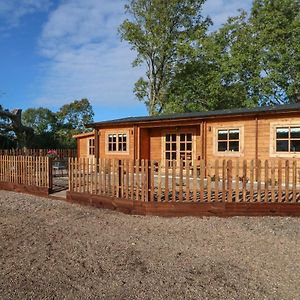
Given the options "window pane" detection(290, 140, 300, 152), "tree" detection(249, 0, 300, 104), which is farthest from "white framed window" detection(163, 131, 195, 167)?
"tree" detection(249, 0, 300, 104)

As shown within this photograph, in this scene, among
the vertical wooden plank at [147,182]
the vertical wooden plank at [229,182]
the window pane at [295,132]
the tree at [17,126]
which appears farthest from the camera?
the tree at [17,126]

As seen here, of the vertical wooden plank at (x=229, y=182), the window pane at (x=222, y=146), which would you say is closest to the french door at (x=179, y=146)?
the window pane at (x=222, y=146)

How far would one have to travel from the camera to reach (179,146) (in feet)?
52.5

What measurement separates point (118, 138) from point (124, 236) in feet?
39.4

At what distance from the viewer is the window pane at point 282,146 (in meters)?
11.9

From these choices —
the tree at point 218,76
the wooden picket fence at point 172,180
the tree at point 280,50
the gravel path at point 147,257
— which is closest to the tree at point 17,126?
the tree at point 218,76

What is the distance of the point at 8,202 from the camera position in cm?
919

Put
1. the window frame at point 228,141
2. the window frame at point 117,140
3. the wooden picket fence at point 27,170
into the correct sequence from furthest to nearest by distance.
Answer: the window frame at point 117,140
the window frame at point 228,141
the wooden picket fence at point 27,170

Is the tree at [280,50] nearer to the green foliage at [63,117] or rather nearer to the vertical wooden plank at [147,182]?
the vertical wooden plank at [147,182]

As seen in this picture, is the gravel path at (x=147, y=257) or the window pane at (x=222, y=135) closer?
the gravel path at (x=147, y=257)

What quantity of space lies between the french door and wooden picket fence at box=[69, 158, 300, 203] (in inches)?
283

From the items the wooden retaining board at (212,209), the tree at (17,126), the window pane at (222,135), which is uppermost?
the tree at (17,126)

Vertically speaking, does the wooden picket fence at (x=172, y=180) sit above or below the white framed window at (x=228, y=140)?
below

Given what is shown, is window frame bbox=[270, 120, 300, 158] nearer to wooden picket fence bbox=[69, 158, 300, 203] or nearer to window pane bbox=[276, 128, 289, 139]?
window pane bbox=[276, 128, 289, 139]
